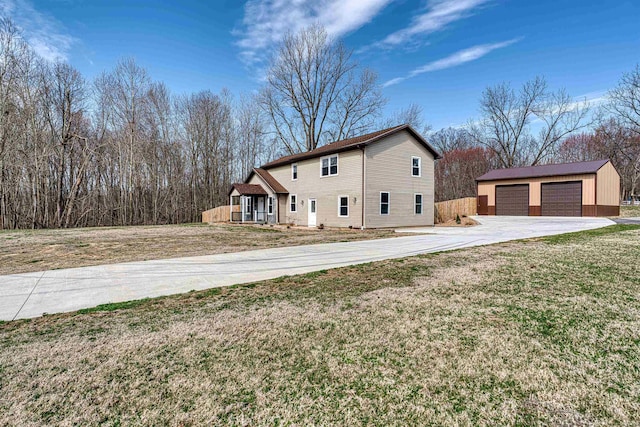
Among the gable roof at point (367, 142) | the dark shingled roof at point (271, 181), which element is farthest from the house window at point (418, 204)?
the dark shingled roof at point (271, 181)

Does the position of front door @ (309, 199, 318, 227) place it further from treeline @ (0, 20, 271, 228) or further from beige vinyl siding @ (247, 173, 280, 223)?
treeline @ (0, 20, 271, 228)

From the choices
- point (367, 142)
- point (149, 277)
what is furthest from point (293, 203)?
point (149, 277)

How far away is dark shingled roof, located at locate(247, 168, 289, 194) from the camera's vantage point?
2308 cm

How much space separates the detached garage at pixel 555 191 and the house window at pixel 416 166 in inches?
449

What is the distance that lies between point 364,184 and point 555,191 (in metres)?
16.5

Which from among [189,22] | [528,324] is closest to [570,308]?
[528,324]

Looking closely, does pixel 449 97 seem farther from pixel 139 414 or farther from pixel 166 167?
pixel 139 414

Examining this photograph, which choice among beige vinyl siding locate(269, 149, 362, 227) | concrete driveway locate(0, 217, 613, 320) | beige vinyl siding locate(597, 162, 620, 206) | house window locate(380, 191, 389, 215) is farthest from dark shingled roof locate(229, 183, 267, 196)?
beige vinyl siding locate(597, 162, 620, 206)

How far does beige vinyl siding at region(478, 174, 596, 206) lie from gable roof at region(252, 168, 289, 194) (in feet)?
58.3

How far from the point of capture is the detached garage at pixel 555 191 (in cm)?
2199

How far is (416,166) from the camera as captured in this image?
19.5 meters

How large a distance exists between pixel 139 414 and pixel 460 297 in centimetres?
389

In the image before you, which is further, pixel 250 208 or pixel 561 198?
pixel 250 208

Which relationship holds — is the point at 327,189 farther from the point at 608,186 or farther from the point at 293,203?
the point at 608,186
